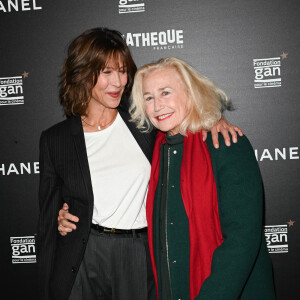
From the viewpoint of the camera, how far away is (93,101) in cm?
181

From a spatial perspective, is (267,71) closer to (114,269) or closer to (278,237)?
(278,237)

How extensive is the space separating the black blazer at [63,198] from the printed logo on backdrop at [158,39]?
2.46 ft

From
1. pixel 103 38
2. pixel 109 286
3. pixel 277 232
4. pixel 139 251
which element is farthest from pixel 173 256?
pixel 277 232

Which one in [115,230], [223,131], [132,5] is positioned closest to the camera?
[223,131]

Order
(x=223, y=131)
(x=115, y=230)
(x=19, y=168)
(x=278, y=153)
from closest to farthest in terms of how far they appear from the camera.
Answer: (x=223, y=131), (x=115, y=230), (x=278, y=153), (x=19, y=168)

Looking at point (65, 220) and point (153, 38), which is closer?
point (65, 220)

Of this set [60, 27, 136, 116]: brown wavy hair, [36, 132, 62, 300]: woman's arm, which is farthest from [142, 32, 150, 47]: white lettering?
[36, 132, 62, 300]: woman's arm

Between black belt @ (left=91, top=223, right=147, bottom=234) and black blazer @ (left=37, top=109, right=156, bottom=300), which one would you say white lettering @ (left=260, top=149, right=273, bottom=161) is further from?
black belt @ (left=91, top=223, right=147, bottom=234)

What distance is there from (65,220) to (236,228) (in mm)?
923

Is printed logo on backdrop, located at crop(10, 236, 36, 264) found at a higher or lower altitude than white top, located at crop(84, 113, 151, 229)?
lower

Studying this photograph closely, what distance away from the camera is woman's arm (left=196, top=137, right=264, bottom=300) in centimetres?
110

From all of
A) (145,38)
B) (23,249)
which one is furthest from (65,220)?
(145,38)

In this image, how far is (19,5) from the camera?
2.30 metres

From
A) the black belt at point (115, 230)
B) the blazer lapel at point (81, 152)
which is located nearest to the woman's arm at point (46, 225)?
the blazer lapel at point (81, 152)
